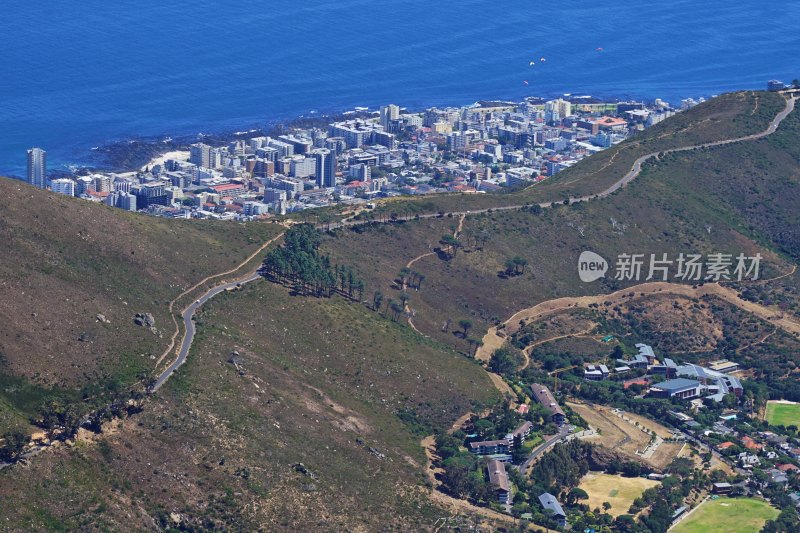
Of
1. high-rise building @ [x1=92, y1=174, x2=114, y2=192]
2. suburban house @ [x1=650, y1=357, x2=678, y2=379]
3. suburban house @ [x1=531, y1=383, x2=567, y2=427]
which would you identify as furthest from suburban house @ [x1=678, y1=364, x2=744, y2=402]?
high-rise building @ [x1=92, y1=174, x2=114, y2=192]

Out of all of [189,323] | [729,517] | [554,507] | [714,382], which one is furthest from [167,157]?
[729,517]

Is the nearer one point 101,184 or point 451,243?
point 451,243

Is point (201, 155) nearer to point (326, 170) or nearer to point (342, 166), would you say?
point (326, 170)

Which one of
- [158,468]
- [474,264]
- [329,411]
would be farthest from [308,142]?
[158,468]

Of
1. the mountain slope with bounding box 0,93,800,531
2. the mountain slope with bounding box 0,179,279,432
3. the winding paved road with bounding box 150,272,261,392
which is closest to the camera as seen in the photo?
the mountain slope with bounding box 0,93,800,531

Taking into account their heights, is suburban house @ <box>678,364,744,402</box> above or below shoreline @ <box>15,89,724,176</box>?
below

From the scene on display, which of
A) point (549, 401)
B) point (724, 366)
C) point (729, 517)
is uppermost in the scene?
point (724, 366)

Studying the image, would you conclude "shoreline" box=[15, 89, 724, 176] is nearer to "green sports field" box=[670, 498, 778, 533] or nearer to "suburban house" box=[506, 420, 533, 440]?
"suburban house" box=[506, 420, 533, 440]

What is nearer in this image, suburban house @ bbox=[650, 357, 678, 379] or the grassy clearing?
the grassy clearing
